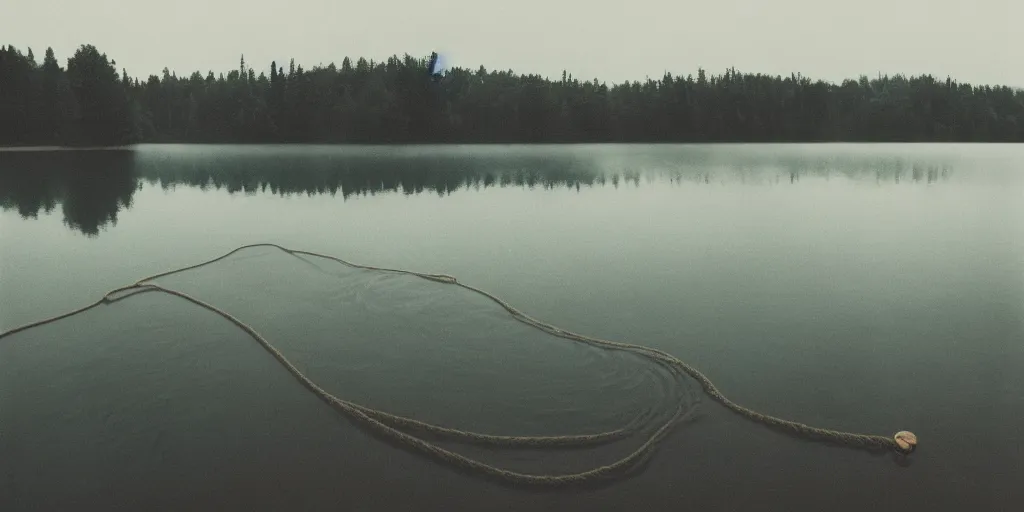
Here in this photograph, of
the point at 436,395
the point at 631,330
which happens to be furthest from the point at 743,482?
the point at 631,330

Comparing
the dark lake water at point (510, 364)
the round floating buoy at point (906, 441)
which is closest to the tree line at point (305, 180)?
A: the dark lake water at point (510, 364)

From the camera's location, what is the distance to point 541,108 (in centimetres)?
9956

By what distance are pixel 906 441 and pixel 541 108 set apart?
3863 inches

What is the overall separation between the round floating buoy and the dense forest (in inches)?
3626

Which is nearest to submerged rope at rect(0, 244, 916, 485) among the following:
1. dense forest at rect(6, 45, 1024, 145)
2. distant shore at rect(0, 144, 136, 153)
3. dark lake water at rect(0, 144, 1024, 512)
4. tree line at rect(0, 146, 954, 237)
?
dark lake water at rect(0, 144, 1024, 512)

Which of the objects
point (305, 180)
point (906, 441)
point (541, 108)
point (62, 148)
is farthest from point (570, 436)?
point (541, 108)

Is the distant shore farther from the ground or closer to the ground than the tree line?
farther from the ground

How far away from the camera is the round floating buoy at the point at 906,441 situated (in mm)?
4641

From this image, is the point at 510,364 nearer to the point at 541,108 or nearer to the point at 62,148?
the point at 62,148

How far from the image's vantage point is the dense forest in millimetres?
93625

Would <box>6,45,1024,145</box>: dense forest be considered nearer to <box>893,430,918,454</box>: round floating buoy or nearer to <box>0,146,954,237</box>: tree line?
<box>0,146,954,237</box>: tree line

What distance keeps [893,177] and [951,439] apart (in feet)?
104

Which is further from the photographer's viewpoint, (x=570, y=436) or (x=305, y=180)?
(x=305, y=180)

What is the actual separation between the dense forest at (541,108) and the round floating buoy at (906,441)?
92094 millimetres
